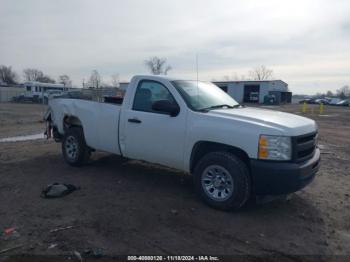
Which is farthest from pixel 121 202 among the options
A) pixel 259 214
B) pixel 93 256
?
pixel 259 214

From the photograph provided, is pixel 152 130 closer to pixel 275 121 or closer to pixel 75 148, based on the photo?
pixel 275 121

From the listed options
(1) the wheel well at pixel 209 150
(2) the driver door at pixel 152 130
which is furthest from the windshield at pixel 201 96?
(1) the wheel well at pixel 209 150

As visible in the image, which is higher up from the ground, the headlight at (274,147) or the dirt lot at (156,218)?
the headlight at (274,147)

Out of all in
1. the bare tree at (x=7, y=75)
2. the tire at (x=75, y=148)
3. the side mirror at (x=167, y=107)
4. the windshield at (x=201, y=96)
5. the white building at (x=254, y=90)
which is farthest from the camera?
the bare tree at (x=7, y=75)

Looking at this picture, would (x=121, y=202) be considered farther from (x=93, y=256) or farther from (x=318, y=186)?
(x=318, y=186)

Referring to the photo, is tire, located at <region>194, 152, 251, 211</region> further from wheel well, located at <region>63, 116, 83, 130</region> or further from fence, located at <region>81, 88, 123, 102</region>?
wheel well, located at <region>63, 116, 83, 130</region>

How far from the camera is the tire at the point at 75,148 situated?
720 centimetres

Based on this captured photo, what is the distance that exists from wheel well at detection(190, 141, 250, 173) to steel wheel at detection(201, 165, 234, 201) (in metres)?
0.30

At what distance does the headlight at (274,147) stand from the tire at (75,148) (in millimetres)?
4008

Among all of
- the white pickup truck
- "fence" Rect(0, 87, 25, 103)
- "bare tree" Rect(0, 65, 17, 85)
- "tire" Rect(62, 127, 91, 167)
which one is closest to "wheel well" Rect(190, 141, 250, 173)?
the white pickup truck

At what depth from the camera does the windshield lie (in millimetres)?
5512

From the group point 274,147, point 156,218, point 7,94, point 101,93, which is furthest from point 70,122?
point 7,94

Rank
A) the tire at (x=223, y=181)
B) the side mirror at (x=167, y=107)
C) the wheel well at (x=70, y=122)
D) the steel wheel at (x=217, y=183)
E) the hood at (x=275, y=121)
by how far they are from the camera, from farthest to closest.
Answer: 1. the wheel well at (x=70, y=122)
2. the side mirror at (x=167, y=107)
3. the steel wheel at (x=217, y=183)
4. the tire at (x=223, y=181)
5. the hood at (x=275, y=121)

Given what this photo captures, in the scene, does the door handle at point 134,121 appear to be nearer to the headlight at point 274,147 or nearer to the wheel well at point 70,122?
the wheel well at point 70,122
